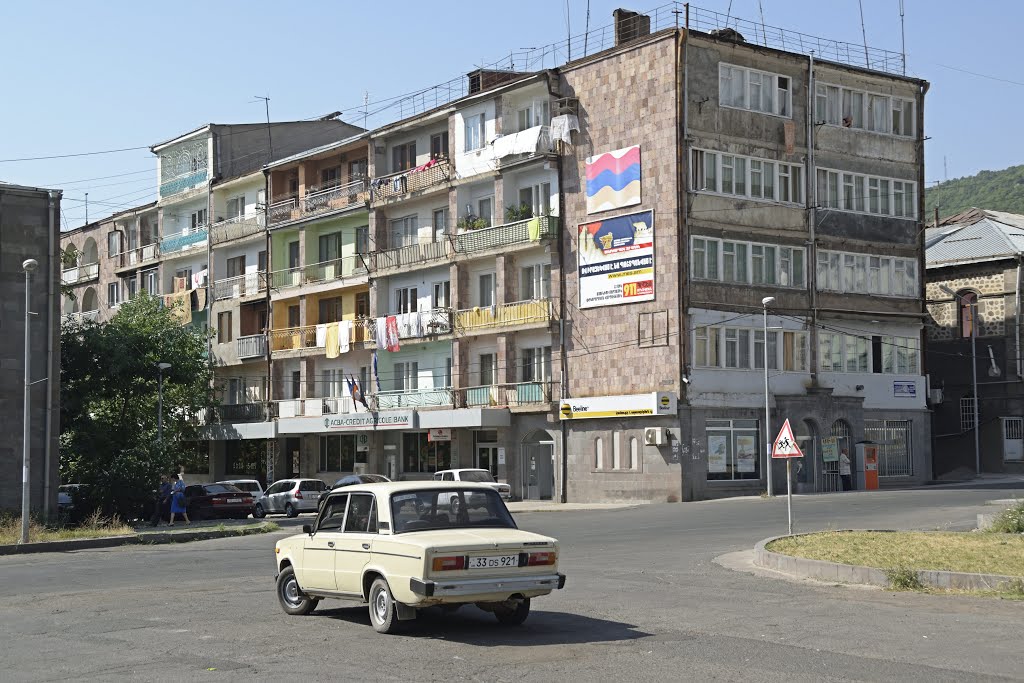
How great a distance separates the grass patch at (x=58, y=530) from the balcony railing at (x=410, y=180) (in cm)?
2389

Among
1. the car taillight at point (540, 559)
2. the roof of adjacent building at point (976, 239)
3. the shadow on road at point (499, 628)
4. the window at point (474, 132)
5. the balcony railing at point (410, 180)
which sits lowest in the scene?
the shadow on road at point (499, 628)

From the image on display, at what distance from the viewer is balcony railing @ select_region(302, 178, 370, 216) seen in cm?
5978

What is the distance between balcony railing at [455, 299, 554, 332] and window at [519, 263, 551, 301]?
57cm

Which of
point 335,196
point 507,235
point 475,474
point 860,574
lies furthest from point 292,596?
point 335,196

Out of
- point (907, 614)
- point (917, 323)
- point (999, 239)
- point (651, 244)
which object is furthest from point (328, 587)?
point (999, 239)

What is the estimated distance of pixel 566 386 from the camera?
49.4 m

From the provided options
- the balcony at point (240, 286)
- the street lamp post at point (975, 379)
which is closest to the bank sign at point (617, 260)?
the street lamp post at point (975, 379)

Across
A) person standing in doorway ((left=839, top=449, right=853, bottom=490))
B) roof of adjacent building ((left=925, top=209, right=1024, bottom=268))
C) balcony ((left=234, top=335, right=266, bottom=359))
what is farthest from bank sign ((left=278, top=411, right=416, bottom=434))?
roof of adjacent building ((left=925, top=209, right=1024, bottom=268))

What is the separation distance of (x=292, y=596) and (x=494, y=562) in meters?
3.31

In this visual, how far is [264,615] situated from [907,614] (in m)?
7.24

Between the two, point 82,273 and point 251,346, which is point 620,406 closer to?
point 251,346

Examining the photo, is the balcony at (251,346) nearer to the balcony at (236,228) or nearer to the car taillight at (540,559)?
the balcony at (236,228)

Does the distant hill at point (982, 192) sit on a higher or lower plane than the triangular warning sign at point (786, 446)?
higher

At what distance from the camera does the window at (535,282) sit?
50.8m
